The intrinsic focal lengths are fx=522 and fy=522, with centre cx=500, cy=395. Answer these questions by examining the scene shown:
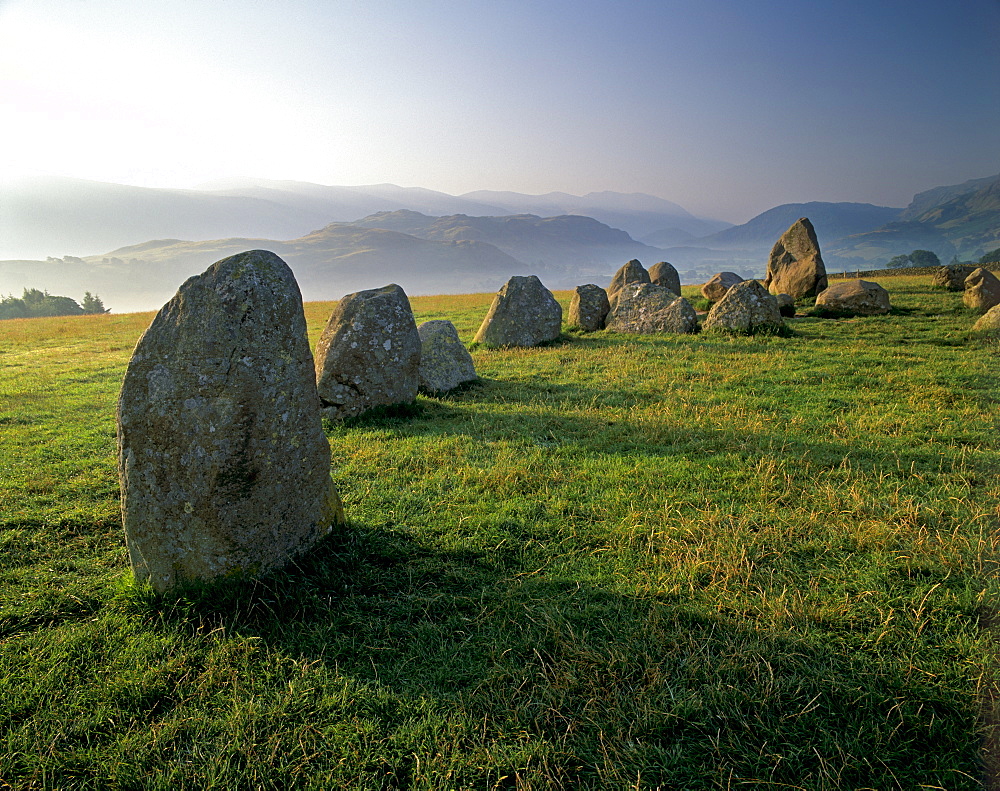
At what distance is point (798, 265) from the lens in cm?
2514

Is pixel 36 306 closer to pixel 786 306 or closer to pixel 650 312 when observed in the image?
pixel 650 312

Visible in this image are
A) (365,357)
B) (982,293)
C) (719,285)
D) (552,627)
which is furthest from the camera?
(719,285)

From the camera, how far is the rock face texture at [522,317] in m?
17.4

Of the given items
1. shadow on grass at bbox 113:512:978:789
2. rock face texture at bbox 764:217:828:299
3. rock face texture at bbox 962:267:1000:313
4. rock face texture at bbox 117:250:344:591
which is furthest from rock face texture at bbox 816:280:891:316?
rock face texture at bbox 117:250:344:591

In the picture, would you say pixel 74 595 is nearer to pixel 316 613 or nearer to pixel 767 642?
pixel 316 613

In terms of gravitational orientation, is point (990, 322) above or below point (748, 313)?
below

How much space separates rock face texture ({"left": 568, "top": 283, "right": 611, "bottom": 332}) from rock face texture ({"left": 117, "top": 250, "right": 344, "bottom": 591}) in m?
16.8

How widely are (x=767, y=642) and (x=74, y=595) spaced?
579 cm

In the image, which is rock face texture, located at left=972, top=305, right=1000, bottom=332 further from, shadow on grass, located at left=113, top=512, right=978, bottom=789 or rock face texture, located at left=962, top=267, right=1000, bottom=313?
shadow on grass, located at left=113, top=512, right=978, bottom=789

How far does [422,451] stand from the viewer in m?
8.03

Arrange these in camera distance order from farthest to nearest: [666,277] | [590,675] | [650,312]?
1. [666,277]
2. [650,312]
3. [590,675]

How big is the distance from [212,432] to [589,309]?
17.7 metres

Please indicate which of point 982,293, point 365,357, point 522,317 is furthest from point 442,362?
point 982,293

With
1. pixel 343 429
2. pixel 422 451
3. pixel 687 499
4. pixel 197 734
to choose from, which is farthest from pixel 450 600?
pixel 343 429
